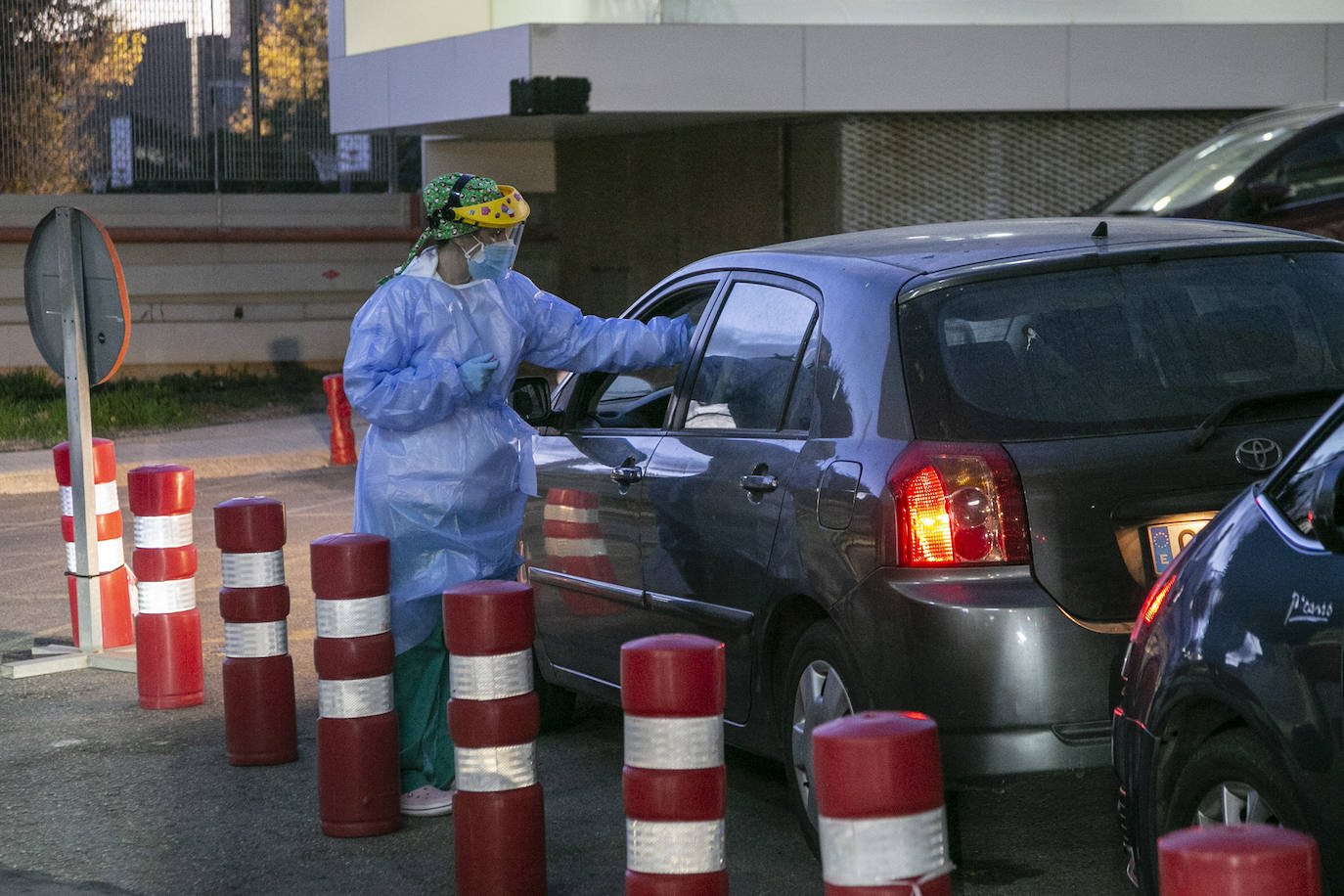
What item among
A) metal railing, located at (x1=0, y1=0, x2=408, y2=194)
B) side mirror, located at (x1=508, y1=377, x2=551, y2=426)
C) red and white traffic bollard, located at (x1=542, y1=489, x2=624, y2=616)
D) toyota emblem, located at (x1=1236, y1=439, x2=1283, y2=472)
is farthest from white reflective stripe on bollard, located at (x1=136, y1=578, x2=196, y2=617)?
metal railing, located at (x1=0, y1=0, x2=408, y2=194)

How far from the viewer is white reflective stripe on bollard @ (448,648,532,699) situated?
178 inches

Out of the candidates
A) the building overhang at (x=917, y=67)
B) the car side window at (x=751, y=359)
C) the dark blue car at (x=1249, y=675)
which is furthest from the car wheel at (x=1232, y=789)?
the building overhang at (x=917, y=67)

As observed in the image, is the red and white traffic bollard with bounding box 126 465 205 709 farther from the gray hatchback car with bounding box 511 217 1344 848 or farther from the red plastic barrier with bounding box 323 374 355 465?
the red plastic barrier with bounding box 323 374 355 465

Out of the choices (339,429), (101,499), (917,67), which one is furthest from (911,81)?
(101,499)

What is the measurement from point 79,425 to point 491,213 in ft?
9.05

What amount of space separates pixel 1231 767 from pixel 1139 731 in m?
0.37

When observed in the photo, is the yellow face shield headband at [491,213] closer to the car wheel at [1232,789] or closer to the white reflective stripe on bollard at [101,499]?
the white reflective stripe on bollard at [101,499]

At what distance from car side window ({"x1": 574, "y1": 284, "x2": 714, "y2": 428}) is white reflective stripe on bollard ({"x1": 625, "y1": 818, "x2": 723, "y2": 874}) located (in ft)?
7.34

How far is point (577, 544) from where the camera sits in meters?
6.01

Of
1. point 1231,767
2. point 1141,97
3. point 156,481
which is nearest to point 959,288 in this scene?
point 1231,767

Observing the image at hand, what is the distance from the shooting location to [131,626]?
8234mm

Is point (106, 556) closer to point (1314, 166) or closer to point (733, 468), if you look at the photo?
point (733, 468)

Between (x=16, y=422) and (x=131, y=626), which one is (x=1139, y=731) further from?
(x=16, y=422)

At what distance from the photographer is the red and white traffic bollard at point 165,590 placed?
6.90 m
